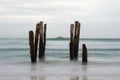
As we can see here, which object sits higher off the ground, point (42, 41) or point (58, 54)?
point (42, 41)

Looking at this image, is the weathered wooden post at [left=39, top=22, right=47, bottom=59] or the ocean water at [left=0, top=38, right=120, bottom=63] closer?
the weathered wooden post at [left=39, top=22, right=47, bottom=59]

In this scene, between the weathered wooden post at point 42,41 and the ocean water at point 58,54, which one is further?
the ocean water at point 58,54

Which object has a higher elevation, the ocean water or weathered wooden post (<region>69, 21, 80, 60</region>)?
weathered wooden post (<region>69, 21, 80, 60</region>)

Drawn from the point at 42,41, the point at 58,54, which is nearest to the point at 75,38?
the point at 42,41

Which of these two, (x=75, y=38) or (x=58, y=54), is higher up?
(x=75, y=38)

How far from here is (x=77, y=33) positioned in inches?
980

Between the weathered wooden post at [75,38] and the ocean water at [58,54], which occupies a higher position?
the weathered wooden post at [75,38]

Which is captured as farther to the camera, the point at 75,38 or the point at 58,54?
the point at 58,54

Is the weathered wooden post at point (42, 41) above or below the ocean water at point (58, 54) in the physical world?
above

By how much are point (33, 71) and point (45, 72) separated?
765 mm

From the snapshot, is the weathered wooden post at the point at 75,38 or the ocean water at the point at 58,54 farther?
the ocean water at the point at 58,54

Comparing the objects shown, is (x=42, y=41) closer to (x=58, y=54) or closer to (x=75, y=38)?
(x=75, y=38)

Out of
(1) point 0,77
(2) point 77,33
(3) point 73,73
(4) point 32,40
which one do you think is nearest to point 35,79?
(1) point 0,77

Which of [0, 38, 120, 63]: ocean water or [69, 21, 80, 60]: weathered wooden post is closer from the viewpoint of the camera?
[69, 21, 80, 60]: weathered wooden post
